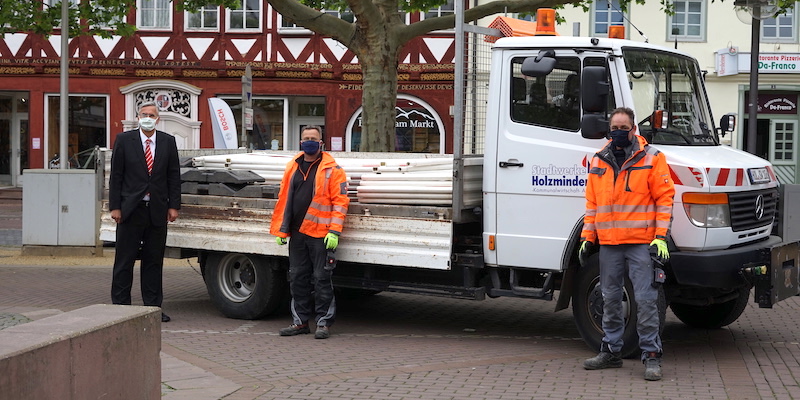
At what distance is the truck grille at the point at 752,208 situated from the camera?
7.93 m

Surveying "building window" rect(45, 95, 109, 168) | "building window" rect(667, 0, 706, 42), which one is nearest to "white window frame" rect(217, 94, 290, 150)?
"building window" rect(45, 95, 109, 168)

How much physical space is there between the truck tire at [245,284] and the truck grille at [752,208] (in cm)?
399

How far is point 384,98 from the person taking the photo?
50.5 ft

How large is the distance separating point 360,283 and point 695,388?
323 centimetres

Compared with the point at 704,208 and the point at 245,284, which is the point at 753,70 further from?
the point at 245,284

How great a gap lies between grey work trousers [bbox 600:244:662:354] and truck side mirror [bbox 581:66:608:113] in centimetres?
106

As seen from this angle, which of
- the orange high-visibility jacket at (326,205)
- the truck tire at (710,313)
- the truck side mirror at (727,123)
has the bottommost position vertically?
the truck tire at (710,313)

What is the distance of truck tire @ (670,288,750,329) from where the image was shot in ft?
30.5

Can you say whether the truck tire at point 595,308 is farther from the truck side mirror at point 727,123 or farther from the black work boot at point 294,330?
the black work boot at point 294,330

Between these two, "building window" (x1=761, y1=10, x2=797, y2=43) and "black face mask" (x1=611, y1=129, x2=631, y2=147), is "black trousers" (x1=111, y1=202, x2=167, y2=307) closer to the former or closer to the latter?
"black face mask" (x1=611, y1=129, x2=631, y2=147)

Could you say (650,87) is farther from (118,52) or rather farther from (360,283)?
(118,52)

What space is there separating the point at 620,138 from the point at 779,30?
2115cm

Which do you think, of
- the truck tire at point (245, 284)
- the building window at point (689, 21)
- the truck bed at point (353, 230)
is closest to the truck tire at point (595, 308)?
the truck bed at point (353, 230)

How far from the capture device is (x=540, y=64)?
26.9ft
